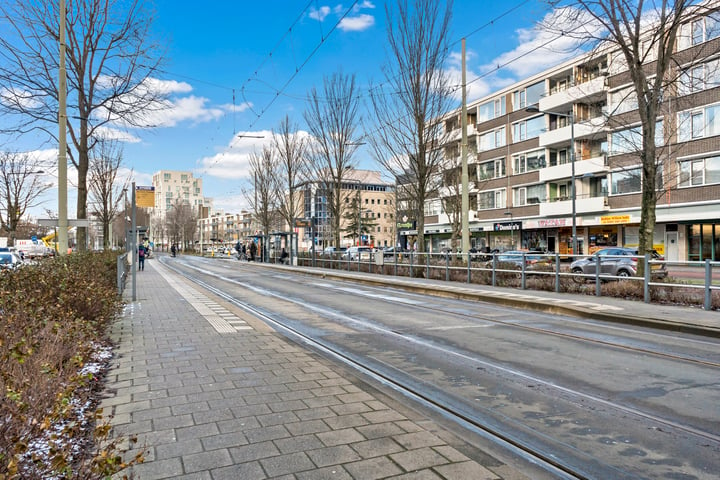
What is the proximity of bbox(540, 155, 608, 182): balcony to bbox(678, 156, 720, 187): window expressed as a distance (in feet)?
20.1

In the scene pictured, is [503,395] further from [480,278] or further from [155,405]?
[480,278]

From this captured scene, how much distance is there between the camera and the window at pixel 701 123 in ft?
101

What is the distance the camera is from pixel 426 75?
21.8m

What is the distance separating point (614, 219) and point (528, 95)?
49.0ft

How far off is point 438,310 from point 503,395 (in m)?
6.76

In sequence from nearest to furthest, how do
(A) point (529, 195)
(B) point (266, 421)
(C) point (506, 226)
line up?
(B) point (266, 421) → (A) point (529, 195) → (C) point (506, 226)

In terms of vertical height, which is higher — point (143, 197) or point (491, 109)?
point (491, 109)

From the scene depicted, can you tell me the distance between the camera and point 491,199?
2000 inches

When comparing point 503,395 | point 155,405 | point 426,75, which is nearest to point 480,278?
point 426,75

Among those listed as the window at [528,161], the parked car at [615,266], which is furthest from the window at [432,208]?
the parked car at [615,266]

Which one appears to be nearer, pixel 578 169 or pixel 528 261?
pixel 528 261

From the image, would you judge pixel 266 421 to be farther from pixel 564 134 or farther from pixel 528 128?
pixel 528 128

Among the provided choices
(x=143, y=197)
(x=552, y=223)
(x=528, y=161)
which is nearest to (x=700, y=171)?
(x=552, y=223)

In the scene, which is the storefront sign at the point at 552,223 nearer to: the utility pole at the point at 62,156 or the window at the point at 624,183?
the window at the point at 624,183
